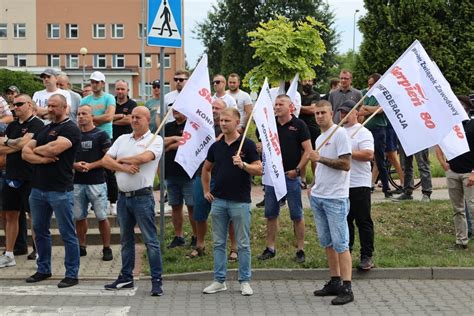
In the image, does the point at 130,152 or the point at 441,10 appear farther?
the point at 441,10

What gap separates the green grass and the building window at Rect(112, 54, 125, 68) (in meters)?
62.1

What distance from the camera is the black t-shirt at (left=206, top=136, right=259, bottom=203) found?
8.27 meters

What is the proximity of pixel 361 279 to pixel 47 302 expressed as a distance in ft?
12.3

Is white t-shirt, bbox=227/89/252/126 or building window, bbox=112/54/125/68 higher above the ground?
building window, bbox=112/54/125/68

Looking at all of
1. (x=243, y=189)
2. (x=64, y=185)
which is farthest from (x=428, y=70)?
(x=64, y=185)

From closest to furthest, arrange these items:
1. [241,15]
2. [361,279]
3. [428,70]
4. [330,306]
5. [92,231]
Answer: [330,306] → [428,70] → [361,279] → [92,231] → [241,15]

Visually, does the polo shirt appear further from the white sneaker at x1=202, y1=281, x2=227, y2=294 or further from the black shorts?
the black shorts

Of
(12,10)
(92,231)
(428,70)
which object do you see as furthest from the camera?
(12,10)

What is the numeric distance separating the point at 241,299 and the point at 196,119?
2389mm

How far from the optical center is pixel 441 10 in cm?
3061

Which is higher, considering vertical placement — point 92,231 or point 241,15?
point 241,15

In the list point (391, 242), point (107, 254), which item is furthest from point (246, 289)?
point (391, 242)

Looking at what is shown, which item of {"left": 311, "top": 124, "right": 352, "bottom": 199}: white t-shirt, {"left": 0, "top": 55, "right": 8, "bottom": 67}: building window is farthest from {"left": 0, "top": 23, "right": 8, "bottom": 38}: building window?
{"left": 311, "top": 124, "right": 352, "bottom": 199}: white t-shirt

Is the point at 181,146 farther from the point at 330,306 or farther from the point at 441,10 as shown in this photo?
the point at 441,10
